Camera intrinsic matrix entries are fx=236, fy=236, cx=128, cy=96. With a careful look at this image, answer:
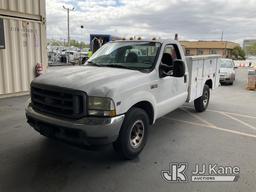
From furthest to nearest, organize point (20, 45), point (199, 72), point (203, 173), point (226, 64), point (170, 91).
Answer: point (226, 64) < point (20, 45) < point (199, 72) < point (170, 91) < point (203, 173)

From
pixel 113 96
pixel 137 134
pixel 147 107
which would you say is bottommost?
pixel 137 134

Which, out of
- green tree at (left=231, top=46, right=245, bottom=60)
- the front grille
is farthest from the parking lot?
green tree at (left=231, top=46, right=245, bottom=60)

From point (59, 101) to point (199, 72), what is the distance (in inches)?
159

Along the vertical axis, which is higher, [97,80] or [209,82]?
[97,80]

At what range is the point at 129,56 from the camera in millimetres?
4500

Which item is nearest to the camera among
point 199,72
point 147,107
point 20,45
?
point 147,107

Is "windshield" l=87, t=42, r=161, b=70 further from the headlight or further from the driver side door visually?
the headlight

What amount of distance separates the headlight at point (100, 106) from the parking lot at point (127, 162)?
54 centimetres

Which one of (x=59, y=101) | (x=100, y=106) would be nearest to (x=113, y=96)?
(x=100, y=106)

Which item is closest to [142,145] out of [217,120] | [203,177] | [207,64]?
[203,177]

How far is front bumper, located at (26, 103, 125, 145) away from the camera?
121 inches

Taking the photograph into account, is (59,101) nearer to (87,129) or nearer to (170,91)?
(87,129)

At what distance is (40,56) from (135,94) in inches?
278

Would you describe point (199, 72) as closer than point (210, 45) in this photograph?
Yes
